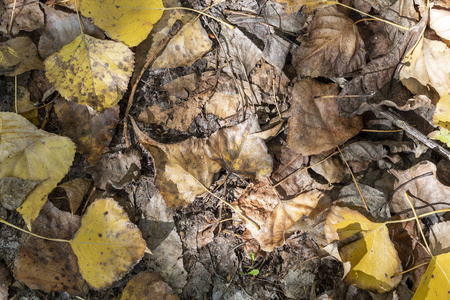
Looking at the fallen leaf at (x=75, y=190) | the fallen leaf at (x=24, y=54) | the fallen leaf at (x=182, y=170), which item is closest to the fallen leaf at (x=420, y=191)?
the fallen leaf at (x=182, y=170)

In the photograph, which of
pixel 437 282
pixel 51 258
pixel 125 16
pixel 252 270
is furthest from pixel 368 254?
pixel 125 16

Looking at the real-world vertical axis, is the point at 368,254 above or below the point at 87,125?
below

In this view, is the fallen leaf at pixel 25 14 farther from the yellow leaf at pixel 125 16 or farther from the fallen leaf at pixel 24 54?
the yellow leaf at pixel 125 16

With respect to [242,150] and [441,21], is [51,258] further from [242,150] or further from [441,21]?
[441,21]

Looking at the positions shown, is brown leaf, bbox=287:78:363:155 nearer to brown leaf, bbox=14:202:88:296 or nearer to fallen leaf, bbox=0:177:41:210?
brown leaf, bbox=14:202:88:296

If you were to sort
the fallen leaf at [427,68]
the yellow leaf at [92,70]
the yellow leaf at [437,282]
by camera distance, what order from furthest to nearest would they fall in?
the yellow leaf at [92,70]
the fallen leaf at [427,68]
the yellow leaf at [437,282]

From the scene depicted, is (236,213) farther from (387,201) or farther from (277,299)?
(387,201)
